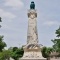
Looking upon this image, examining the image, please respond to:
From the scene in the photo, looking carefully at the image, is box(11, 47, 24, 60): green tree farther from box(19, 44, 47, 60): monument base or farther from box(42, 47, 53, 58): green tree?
box(19, 44, 47, 60): monument base

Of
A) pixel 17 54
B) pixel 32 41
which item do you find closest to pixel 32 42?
pixel 32 41

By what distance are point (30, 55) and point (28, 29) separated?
4205 mm

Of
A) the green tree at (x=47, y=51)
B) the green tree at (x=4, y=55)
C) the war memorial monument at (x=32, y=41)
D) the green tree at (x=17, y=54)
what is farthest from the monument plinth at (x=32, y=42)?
the green tree at (x=17, y=54)

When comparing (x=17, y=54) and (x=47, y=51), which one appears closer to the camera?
(x=17, y=54)

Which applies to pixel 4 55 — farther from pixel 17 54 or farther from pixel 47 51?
pixel 47 51

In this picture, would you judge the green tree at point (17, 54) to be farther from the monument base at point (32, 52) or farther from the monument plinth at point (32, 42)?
the monument base at point (32, 52)

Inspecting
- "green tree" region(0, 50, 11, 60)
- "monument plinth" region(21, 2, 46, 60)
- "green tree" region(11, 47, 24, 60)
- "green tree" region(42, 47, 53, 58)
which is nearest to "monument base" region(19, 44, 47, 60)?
"monument plinth" region(21, 2, 46, 60)

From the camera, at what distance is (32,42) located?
133 feet

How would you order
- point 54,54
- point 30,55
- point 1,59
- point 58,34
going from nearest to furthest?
point 30,55 < point 1,59 < point 58,34 < point 54,54

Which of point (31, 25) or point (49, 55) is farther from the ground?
point (31, 25)

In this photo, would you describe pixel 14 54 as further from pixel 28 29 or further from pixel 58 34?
pixel 28 29

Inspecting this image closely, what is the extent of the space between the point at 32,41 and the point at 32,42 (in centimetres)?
17

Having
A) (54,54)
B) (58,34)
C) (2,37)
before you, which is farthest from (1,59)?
(54,54)

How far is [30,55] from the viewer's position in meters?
39.5
